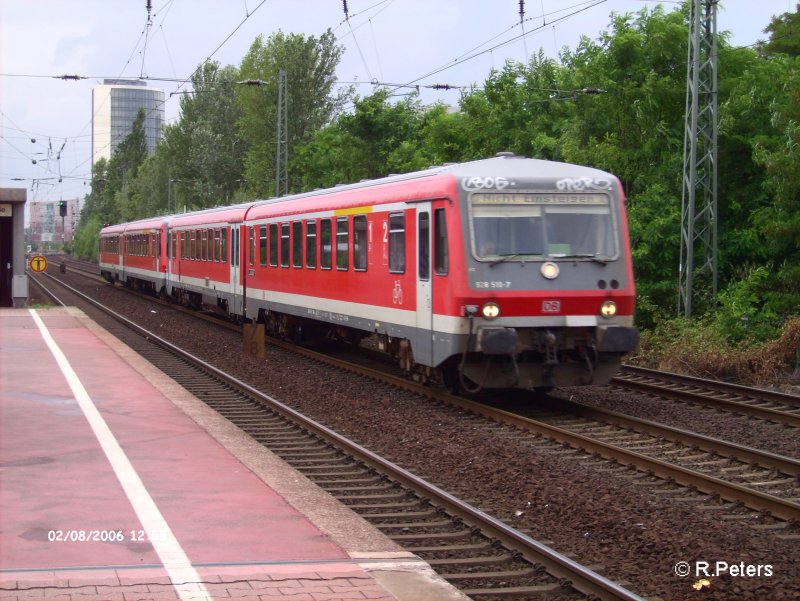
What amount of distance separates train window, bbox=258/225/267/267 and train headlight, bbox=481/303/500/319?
427 inches

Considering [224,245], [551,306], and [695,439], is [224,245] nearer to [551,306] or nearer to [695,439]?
[551,306]

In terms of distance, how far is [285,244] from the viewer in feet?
71.3

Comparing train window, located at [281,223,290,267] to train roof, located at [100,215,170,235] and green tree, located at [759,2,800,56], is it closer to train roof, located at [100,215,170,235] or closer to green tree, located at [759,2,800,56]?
train roof, located at [100,215,170,235]

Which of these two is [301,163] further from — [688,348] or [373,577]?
→ [373,577]

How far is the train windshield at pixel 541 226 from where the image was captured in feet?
43.8

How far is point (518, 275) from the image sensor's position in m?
13.3

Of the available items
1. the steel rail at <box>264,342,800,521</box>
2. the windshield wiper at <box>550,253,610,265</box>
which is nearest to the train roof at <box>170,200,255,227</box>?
the steel rail at <box>264,342,800,521</box>

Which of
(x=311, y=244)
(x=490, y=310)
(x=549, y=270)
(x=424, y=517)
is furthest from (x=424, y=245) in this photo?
(x=424, y=517)

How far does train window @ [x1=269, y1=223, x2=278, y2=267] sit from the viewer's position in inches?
883

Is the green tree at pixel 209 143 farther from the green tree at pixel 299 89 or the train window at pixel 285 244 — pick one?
the train window at pixel 285 244

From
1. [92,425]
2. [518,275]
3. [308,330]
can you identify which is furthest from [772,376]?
[92,425]

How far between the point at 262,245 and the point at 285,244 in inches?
82.2

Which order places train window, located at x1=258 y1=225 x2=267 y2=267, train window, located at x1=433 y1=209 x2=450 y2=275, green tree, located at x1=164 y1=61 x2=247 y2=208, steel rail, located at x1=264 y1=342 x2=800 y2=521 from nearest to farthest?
1. steel rail, located at x1=264 y1=342 x2=800 y2=521
2. train window, located at x1=433 y1=209 x2=450 y2=275
3. train window, located at x1=258 y1=225 x2=267 y2=267
4. green tree, located at x1=164 y1=61 x2=247 y2=208

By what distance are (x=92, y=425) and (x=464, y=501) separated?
188 inches
